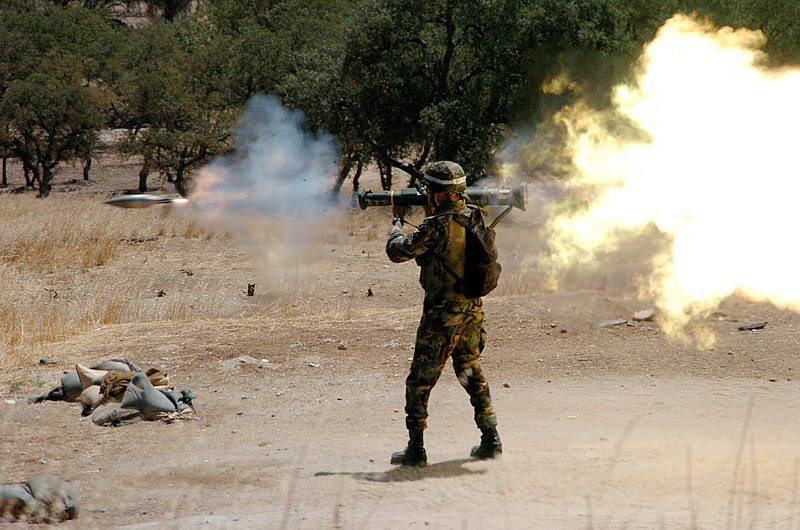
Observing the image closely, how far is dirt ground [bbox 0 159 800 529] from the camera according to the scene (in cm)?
583

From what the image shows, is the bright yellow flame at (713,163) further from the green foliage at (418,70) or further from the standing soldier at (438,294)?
the green foliage at (418,70)

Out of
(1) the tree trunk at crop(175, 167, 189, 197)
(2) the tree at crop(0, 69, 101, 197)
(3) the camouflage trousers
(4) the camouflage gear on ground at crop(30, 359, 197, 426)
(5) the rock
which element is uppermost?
(2) the tree at crop(0, 69, 101, 197)

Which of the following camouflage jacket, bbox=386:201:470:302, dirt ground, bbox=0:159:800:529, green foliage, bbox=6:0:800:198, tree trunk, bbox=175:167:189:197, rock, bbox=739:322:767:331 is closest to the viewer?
dirt ground, bbox=0:159:800:529

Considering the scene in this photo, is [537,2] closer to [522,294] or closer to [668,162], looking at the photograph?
[522,294]

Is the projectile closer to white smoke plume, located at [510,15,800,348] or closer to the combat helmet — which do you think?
the combat helmet

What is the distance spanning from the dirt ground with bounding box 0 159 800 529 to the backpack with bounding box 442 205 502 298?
1.21m

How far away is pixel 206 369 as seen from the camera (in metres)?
9.95

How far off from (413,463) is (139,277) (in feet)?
36.1

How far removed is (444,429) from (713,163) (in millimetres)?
3777

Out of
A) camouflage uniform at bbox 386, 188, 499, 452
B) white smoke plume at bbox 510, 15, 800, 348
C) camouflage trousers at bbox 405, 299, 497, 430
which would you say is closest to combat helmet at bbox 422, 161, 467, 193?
camouflage uniform at bbox 386, 188, 499, 452

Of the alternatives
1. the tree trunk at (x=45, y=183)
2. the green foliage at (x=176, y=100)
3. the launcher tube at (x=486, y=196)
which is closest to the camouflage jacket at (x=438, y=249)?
the launcher tube at (x=486, y=196)

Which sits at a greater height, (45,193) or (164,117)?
(164,117)

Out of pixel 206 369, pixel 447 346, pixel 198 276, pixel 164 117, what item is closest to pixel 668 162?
pixel 447 346

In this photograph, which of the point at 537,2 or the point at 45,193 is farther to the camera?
the point at 45,193
